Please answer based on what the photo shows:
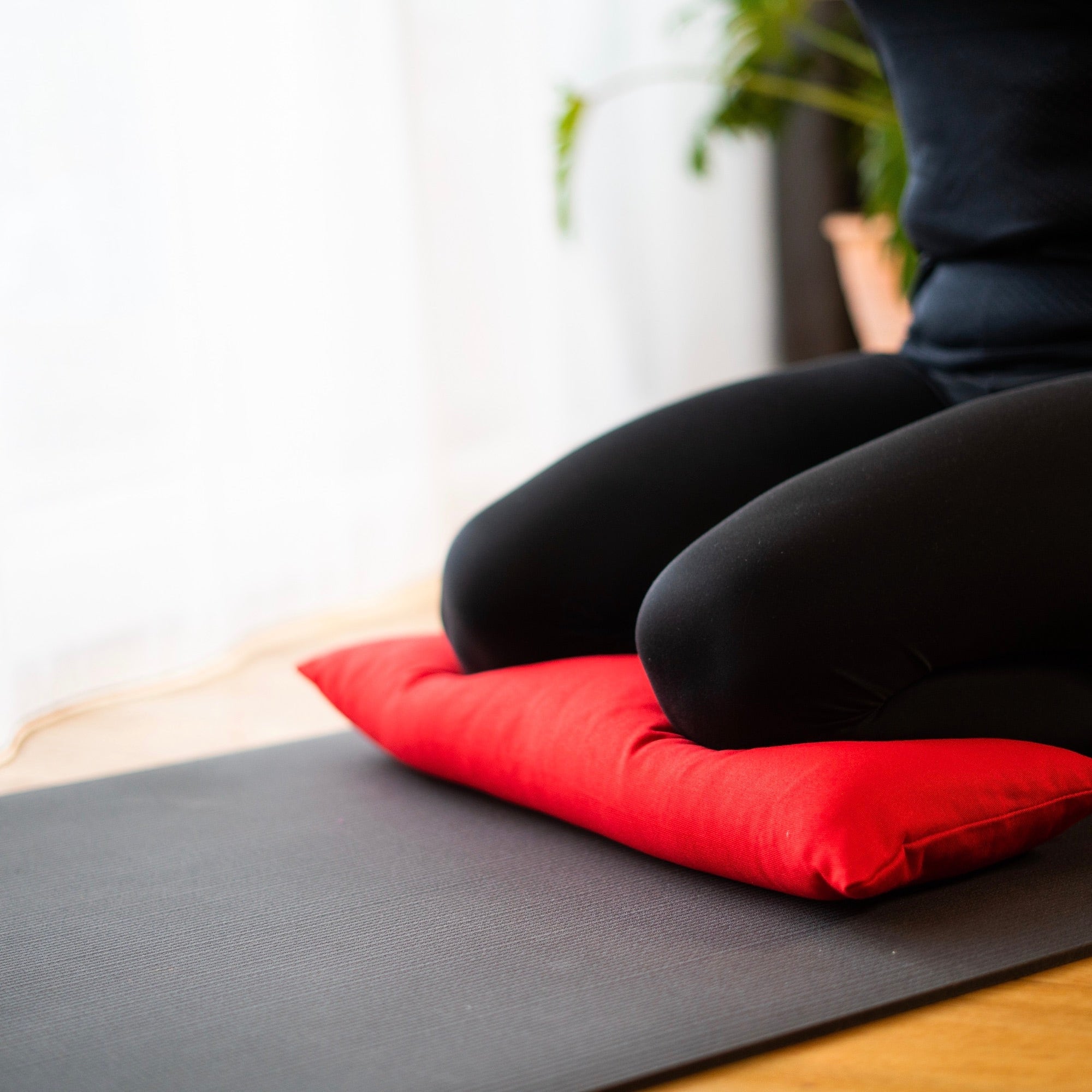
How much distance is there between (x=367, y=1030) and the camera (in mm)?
669

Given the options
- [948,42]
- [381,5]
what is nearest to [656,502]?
[948,42]

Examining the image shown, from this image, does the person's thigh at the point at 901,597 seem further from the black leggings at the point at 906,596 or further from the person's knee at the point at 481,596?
the person's knee at the point at 481,596

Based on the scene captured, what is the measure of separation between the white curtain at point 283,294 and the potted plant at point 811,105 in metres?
0.08

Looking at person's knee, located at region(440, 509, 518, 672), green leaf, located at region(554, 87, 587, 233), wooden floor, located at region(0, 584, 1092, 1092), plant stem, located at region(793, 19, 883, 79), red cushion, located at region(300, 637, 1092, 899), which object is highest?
plant stem, located at region(793, 19, 883, 79)

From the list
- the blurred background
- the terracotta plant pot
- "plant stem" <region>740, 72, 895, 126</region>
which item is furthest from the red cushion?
"plant stem" <region>740, 72, 895, 126</region>

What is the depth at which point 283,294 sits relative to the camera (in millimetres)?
1955

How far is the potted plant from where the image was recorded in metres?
2.54

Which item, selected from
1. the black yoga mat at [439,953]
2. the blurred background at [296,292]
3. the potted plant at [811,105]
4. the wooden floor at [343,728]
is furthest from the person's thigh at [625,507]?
the potted plant at [811,105]

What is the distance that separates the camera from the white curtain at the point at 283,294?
1.61m

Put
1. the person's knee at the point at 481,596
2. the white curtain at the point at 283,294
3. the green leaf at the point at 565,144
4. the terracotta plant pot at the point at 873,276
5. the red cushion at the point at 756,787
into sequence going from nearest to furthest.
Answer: the red cushion at the point at 756,787, the person's knee at the point at 481,596, the white curtain at the point at 283,294, the green leaf at the point at 565,144, the terracotta plant pot at the point at 873,276

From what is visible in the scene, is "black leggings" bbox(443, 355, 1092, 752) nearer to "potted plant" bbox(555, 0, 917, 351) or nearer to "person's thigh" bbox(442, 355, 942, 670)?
"person's thigh" bbox(442, 355, 942, 670)

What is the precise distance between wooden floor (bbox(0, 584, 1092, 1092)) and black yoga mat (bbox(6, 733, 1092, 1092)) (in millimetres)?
16

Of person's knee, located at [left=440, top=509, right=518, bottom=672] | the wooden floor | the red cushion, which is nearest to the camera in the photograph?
the wooden floor

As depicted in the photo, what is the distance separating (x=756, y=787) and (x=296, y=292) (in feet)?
4.65
